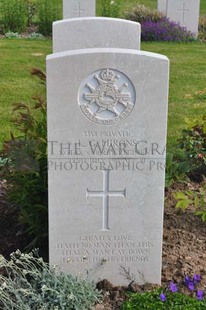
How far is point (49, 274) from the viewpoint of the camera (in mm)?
3471

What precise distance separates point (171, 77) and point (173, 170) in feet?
15.4

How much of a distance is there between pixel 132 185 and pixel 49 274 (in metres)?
0.71

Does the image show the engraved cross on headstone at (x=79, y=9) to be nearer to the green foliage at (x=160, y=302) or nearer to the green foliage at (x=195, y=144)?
the green foliage at (x=195, y=144)

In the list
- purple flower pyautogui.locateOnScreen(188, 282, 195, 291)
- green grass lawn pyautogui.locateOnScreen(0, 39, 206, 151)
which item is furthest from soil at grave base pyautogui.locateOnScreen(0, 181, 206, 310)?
green grass lawn pyautogui.locateOnScreen(0, 39, 206, 151)

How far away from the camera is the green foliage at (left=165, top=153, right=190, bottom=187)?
4702mm

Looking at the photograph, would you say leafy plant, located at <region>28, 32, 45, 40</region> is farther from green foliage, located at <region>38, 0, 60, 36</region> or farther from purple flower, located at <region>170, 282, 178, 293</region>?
purple flower, located at <region>170, 282, 178, 293</region>

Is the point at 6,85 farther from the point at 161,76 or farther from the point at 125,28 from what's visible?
the point at 161,76

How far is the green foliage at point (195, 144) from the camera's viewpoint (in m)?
5.24

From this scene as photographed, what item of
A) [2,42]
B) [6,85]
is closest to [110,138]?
[6,85]

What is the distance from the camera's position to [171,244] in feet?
13.5

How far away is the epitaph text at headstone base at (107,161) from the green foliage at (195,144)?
1.72m

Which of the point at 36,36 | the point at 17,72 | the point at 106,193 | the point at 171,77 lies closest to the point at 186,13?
the point at 36,36

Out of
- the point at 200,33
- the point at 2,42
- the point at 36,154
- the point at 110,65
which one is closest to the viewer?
the point at 110,65

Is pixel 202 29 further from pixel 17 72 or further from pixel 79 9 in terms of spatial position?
pixel 17 72
